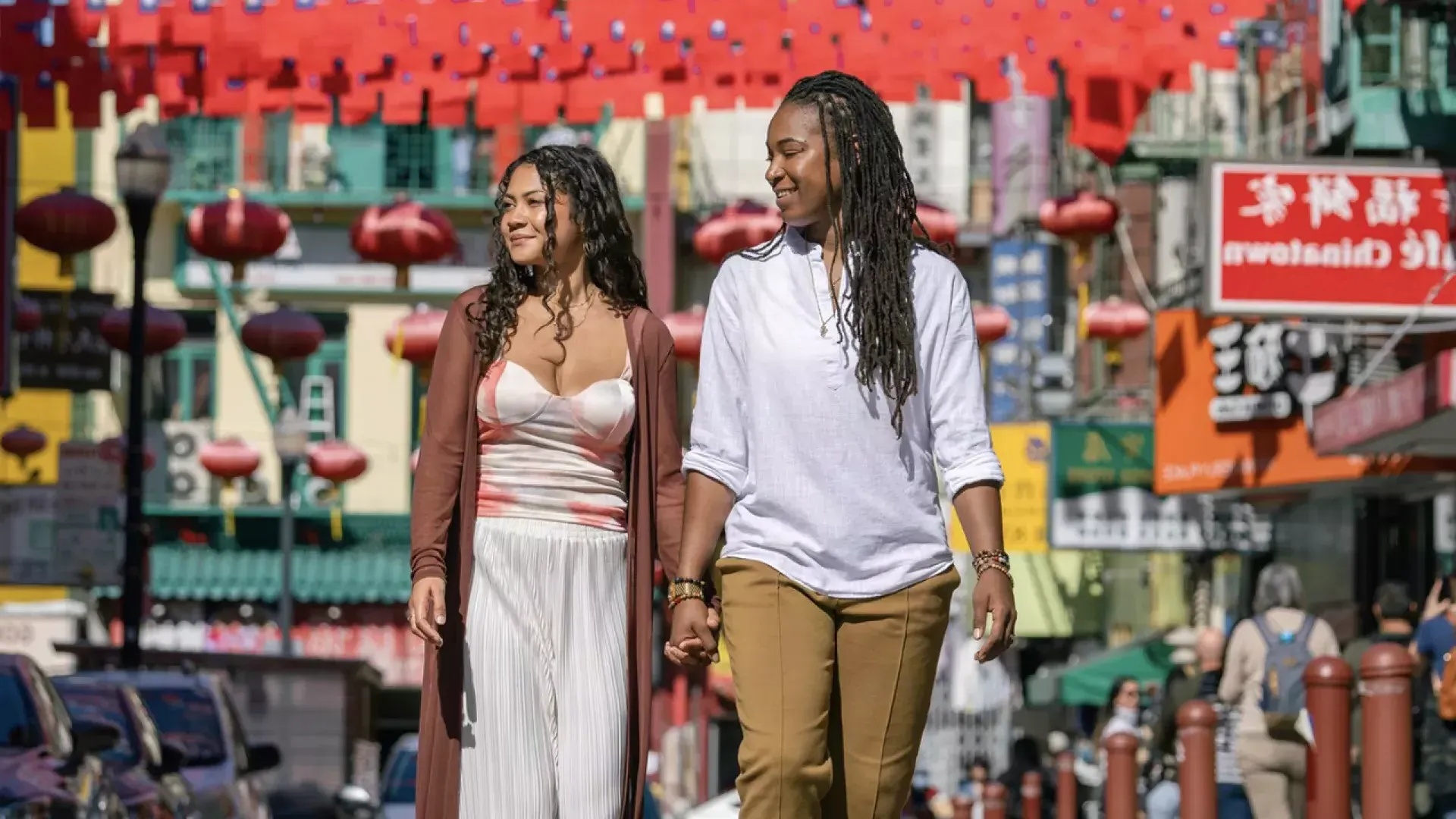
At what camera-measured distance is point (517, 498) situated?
727 centimetres

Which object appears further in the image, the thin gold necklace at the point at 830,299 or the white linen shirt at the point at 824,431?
the thin gold necklace at the point at 830,299

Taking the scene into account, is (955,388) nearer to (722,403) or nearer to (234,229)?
(722,403)

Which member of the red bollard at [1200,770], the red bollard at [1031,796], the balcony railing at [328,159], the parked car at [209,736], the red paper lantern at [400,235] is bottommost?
the red bollard at [1031,796]

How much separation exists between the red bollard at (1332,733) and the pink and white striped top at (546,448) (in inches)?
164

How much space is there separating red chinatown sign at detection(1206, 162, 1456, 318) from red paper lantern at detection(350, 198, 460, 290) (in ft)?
21.5

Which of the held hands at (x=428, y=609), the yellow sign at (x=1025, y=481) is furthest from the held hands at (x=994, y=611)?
the yellow sign at (x=1025, y=481)

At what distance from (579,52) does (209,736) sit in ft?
14.4

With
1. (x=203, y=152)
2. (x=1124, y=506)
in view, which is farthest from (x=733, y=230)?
(x=203, y=152)

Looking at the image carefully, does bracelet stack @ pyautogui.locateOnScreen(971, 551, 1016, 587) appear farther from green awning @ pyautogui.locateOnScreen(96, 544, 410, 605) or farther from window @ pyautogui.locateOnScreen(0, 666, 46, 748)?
green awning @ pyautogui.locateOnScreen(96, 544, 410, 605)

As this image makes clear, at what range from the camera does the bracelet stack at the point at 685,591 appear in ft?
21.7

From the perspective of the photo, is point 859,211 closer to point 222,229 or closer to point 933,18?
point 933,18

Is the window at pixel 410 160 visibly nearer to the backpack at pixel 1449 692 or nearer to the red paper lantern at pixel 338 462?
the red paper lantern at pixel 338 462

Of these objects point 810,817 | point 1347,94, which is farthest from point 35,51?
point 1347,94

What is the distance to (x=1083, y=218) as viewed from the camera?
73.6 feet
